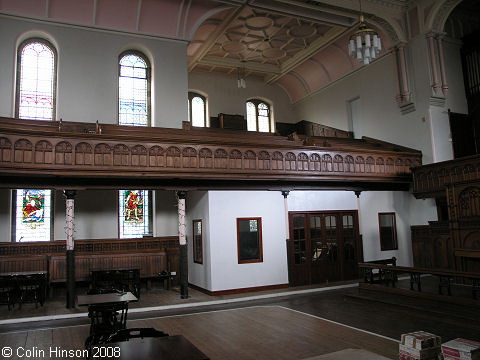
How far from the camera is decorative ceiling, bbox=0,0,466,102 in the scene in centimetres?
1251

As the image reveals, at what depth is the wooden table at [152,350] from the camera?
119 inches

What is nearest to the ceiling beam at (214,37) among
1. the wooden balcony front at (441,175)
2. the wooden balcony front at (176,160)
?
the wooden balcony front at (176,160)

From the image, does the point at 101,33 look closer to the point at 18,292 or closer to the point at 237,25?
the point at 237,25

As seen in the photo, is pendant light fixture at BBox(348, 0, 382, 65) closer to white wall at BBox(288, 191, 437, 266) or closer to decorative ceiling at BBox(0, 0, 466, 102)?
decorative ceiling at BBox(0, 0, 466, 102)

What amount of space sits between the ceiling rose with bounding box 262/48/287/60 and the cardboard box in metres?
15.6

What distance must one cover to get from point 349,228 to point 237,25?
8335 millimetres

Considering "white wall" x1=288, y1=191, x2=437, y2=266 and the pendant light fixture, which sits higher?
the pendant light fixture

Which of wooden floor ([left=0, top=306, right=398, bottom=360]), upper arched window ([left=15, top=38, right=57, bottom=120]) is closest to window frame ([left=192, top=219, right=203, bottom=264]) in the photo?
wooden floor ([left=0, top=306, right=398, bottom=360])

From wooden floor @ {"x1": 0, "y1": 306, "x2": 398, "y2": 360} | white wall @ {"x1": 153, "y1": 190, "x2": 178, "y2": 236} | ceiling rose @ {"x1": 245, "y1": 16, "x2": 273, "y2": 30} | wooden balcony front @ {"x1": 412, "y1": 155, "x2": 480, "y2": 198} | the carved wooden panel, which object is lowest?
wooden floor @ {"x1": 0, "y1": 306, "x2": 398, "y2": 360}

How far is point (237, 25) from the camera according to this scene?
1493 cm

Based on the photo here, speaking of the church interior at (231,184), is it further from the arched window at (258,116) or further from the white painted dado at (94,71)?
the arched window at (258,116)

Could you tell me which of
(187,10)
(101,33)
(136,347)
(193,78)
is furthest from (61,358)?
(193,78)

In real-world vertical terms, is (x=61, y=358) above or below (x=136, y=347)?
below

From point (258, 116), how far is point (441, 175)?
31.8ft
